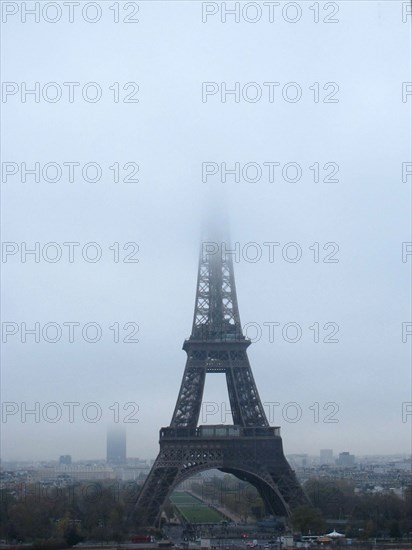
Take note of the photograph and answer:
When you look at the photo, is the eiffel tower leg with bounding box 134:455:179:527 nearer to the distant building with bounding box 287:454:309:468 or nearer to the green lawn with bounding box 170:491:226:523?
the green lawn with bounding box 170:491:226:523

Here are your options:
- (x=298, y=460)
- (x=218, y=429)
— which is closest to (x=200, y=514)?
(x=218, y=429)

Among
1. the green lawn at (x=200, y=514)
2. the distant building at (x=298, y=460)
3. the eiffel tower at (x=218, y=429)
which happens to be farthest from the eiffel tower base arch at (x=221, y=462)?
the distant building at (x=298, y=460)

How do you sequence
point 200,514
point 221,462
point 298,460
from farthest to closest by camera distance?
point 298,460 < point 200,514 < point 221,462

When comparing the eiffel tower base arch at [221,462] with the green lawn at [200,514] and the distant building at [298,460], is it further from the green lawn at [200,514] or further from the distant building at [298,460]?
the distant building at [298,460]

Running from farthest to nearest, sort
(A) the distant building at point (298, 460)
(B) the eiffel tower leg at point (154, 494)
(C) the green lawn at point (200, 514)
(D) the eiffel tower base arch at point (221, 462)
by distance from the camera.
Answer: (A) the distant building at point (298, 460) < (C) the green lawn at point (200, 514) < (D) the eiffel tower base arch at point (221, 462) < (B) the eiffel tower leg at point (154, 494)

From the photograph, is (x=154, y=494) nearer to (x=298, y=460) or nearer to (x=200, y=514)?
(x=200, y=514)

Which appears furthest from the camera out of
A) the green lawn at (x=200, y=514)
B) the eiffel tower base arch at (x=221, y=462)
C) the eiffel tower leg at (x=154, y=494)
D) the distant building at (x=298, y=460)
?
the distant building at (x=298, y=460)

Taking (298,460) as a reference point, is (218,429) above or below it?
above

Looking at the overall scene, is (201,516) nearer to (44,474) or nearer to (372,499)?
(372,499)
